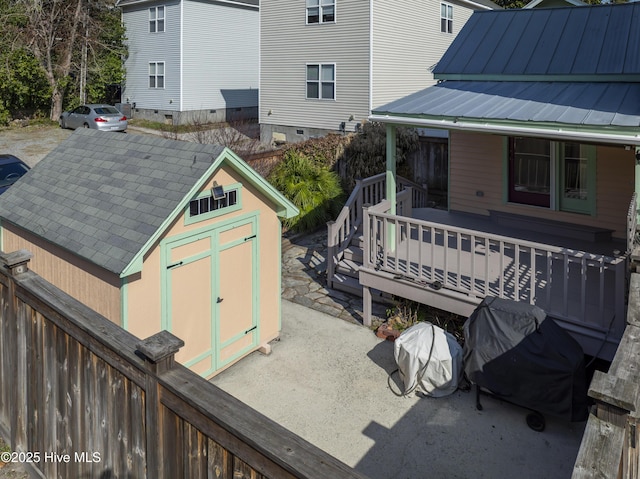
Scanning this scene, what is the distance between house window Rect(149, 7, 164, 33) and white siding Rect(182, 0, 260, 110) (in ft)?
6.25

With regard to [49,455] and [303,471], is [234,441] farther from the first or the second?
[49,455]

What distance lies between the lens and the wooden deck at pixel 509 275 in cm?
652

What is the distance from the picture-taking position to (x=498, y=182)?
1120 cm

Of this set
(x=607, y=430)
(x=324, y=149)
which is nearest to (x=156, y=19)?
(x=324, y=149)

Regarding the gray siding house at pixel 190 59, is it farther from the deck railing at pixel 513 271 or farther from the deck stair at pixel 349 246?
the deck railing at pixel 513 271

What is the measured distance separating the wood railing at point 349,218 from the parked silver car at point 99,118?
16.6m

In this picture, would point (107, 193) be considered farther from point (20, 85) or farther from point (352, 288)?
point (20, 85)

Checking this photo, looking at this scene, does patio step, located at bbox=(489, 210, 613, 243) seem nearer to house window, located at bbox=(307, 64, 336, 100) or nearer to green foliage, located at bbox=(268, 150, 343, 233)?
green foliage, located at bbox=(268, 150, 343, 233)

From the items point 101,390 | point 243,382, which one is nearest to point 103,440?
point 101,390

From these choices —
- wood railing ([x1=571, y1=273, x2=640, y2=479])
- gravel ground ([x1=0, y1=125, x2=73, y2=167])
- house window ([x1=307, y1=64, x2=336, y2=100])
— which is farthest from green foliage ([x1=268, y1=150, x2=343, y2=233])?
wood railing ([x1=571, y1=273, x2=640, y2=479])

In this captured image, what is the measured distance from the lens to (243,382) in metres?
7.23

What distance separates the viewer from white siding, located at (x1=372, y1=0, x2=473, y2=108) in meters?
20.6

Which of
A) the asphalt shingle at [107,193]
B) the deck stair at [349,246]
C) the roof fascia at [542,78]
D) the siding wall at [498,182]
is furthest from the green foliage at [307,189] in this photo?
the asphalt shingle at [107,193]

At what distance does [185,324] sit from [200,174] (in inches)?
Answer: 73.8
